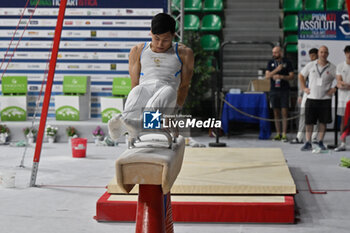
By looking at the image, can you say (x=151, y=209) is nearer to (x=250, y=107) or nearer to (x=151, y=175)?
(x=151, y=175)

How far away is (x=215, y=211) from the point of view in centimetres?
443

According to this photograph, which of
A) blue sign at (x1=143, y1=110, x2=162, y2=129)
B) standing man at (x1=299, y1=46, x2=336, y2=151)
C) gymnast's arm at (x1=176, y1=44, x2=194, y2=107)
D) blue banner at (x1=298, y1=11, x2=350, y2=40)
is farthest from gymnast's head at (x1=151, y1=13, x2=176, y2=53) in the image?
blue banner at (x1=298, y1=11, x2=350, y2=40)

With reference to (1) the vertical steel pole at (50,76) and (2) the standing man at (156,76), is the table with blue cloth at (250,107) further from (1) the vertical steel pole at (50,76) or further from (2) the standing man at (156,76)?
(2) the standing man at (156,76)

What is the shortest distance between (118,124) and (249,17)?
10.3 metres

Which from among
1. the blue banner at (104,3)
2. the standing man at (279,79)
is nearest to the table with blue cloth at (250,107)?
the standing man at (279,79)

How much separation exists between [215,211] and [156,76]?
1447mm

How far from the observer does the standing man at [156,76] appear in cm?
313

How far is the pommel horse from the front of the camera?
275cm

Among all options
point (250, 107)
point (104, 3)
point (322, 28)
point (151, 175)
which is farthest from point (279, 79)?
point (151, 175)

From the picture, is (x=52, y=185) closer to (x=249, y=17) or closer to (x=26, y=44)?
(x=26, y=44)

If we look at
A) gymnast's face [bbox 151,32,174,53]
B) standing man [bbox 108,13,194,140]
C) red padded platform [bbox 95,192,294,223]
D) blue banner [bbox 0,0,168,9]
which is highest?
blue banner [bbox 0,0,168,9]

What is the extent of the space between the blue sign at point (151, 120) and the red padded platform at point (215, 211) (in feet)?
5.30

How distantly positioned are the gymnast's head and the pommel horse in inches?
25.1

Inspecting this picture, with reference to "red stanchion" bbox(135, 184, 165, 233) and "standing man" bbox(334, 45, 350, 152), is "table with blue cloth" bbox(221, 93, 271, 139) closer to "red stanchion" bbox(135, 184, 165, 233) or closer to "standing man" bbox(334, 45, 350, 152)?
"standing man" bbox(334, 45, 350, 152)
